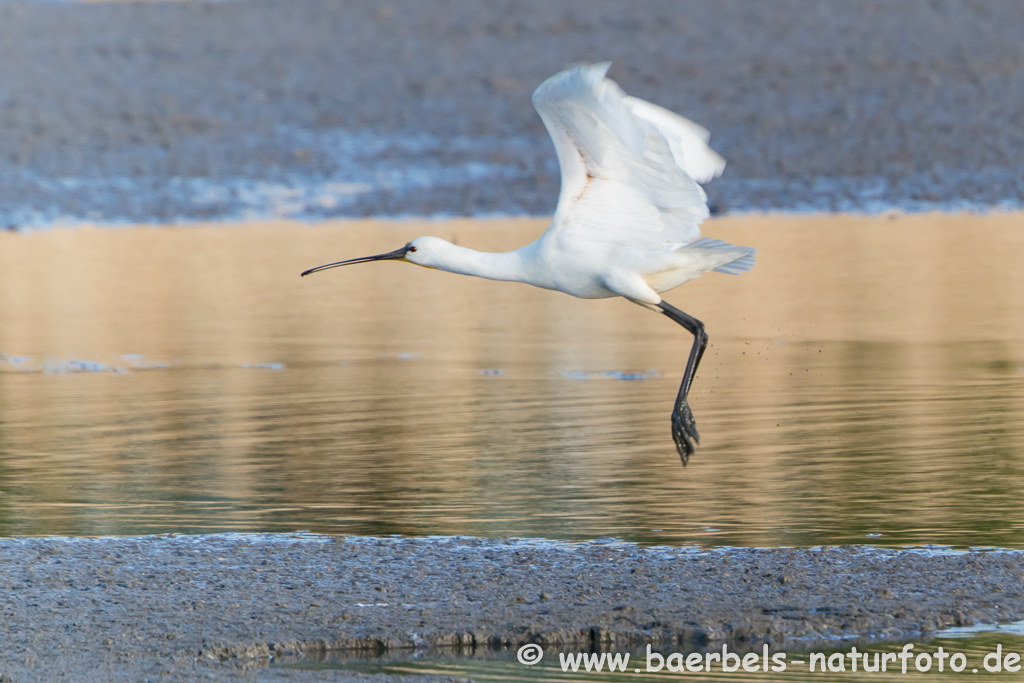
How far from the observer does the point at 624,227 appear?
8031mm

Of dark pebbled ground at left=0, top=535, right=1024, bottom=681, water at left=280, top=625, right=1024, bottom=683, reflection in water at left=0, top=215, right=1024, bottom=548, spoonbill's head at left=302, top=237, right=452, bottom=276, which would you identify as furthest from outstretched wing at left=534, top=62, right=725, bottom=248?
water at left=280, top=625, right=1024, bottom=683

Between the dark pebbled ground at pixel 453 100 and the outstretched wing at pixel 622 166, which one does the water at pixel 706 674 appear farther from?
the dark pebbled ground at pixel 453 100

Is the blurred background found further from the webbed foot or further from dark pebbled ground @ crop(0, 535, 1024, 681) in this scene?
dark pebbled ground @ crop(0, 535, 1024, 681)

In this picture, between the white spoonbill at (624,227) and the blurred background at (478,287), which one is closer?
the white spoonbill at (624,227)

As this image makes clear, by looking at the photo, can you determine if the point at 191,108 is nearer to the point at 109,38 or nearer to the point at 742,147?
the point at 109,38

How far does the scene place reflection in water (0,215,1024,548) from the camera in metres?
8.04

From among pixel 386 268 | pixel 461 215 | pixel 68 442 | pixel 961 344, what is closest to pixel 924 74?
pixel 461 215

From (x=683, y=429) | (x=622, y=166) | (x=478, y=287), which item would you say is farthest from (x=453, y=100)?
(x=622, y=166)

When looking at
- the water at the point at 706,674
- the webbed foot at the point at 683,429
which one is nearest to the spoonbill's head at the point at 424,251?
the webbed foot at the point at 683,429

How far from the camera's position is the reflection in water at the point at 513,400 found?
8039 millimetres

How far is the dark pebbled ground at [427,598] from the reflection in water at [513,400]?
0.40m

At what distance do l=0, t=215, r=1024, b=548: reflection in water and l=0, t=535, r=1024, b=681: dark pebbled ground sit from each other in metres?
0.40

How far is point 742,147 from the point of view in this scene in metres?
24.2

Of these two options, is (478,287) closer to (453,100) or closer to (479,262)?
(453,100)
